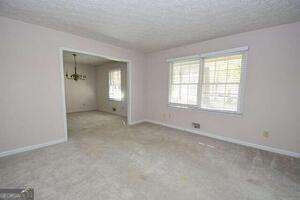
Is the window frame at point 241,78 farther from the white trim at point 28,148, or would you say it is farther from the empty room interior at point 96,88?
the white trim at point 28,148

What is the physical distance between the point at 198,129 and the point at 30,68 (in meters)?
4.21

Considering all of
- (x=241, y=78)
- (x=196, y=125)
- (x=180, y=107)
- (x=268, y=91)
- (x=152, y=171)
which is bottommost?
(x=152, y=171)

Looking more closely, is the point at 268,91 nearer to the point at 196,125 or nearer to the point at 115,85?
the point at 196,125

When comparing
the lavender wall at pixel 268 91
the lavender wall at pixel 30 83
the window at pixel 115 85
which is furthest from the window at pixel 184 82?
the window at pixel 115 85

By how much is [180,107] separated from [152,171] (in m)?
2.43

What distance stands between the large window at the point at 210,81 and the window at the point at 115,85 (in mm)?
2957

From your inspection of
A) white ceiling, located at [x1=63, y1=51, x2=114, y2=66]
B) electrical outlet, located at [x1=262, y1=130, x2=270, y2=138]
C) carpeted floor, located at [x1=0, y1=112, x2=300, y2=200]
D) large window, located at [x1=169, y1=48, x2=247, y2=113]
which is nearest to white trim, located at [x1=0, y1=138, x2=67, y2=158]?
carpeted floor, located at [x1=0, y1=112, x2=300, y2=200]

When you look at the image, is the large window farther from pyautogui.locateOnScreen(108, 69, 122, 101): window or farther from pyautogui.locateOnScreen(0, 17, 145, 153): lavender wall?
pyautogui.locateOnScreen(108, 69, 122, 101): window

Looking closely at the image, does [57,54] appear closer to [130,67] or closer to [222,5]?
[130,67]

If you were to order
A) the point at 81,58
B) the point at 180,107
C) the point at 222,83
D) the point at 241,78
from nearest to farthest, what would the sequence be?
the point at 241,78 → the point at 222,83 → the point at 180,107 → the point at 81,58

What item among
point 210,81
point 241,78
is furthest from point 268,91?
point 210,81

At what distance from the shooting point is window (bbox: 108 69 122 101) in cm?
640

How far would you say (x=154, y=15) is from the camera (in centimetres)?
228

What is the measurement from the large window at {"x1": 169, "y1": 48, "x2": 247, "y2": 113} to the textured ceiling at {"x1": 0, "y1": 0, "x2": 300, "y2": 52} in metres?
0.61
